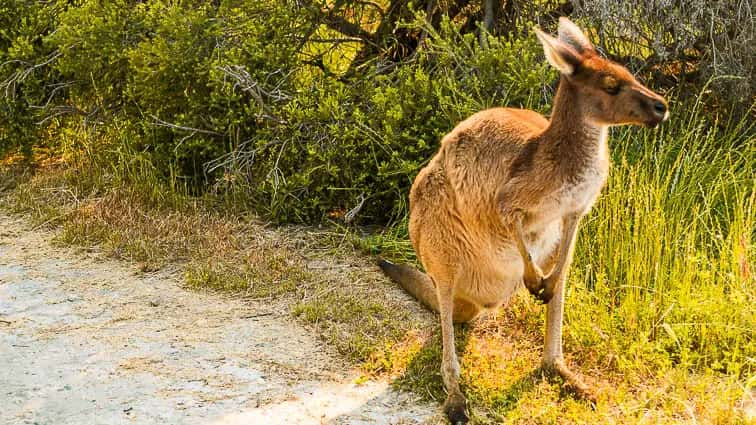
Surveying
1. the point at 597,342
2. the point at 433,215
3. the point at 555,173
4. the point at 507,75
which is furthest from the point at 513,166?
the point at 507,75

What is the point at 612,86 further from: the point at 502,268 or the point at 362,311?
the point at 362,311

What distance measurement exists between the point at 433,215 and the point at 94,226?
284cm

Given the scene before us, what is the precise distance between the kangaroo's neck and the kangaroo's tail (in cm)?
129

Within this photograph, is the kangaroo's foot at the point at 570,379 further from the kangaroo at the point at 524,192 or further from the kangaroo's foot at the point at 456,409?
the kangaroo's foot at the point at 456,409

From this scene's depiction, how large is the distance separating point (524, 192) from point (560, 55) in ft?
1.87

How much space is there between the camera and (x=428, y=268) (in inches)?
166

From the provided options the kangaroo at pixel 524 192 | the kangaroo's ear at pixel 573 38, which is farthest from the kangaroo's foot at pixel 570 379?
the kangaroo's ear at pixel 573 38

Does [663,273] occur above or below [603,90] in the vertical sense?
below

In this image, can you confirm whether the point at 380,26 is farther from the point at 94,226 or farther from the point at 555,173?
the point at 555,173

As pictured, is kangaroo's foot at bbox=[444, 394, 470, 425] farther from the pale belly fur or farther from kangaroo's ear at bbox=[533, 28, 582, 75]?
kangaroo's ear at bbox=[533, 28, 582, 75]

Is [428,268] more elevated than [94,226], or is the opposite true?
[428,268]

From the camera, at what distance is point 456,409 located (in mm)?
3771

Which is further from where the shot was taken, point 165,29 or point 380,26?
point 380,26

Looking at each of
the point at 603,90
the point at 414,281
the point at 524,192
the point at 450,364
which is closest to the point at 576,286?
the point at 414,281
